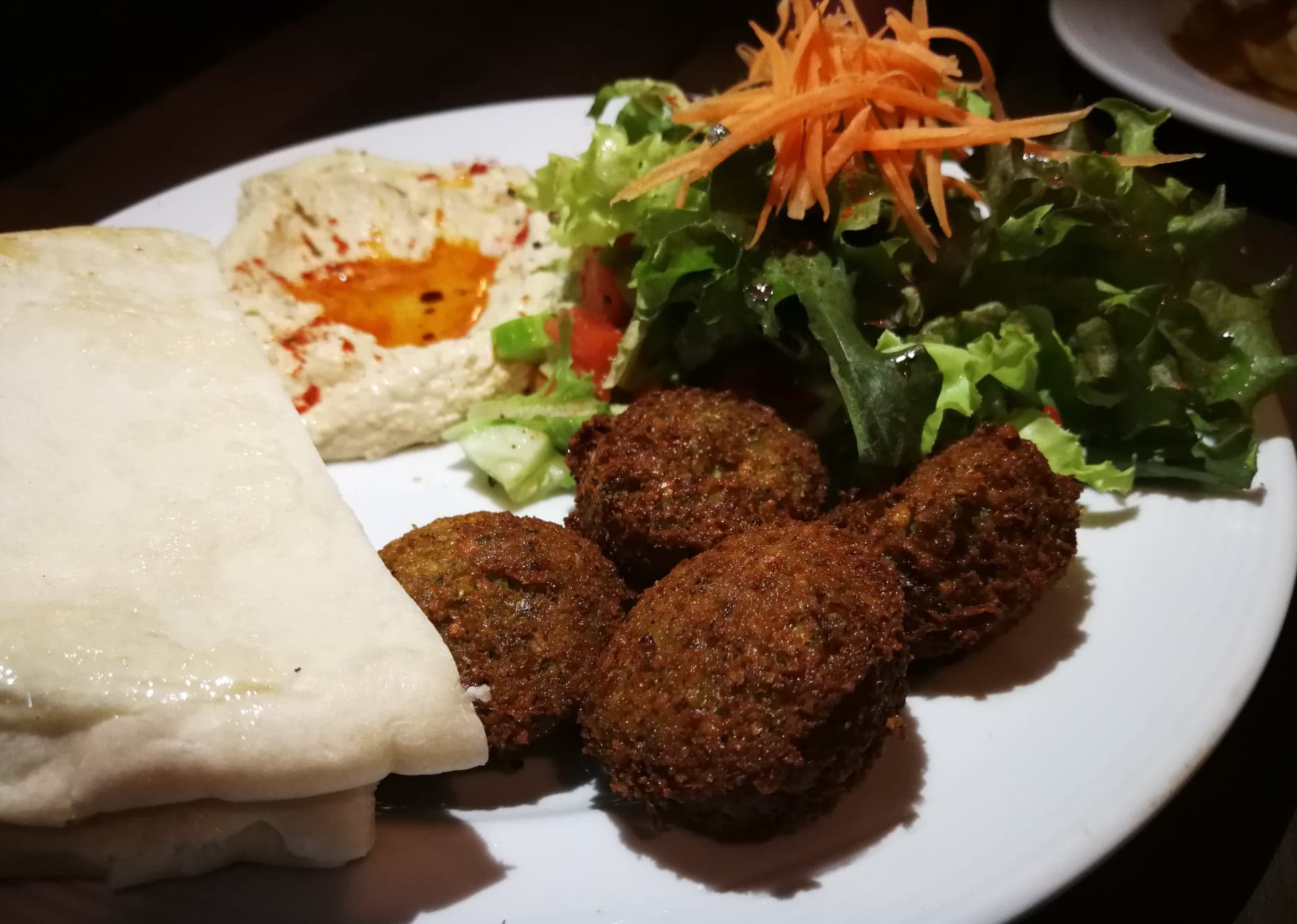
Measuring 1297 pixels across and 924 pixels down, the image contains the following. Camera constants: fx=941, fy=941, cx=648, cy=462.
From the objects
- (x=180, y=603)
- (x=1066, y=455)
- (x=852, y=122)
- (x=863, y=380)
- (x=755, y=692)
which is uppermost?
(x=852, y=122)

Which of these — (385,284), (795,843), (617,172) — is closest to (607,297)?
(617,172)

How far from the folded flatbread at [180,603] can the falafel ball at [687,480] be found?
70 centimetres

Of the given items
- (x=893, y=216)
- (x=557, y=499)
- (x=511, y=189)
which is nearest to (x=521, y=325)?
(x=557, y=499)

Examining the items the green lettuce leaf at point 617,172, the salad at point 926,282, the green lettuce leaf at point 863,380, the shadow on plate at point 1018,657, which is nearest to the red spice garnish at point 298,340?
the salad at point 926,282

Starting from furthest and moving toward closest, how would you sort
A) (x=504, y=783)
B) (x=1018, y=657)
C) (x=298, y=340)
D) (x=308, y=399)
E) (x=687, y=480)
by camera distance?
(x=298, y=340) → (x=308, y=399) → (x=687, y=480) → (x=1018, y=657) → (x=504, y=783)

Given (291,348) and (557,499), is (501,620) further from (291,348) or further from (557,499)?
(291,348)

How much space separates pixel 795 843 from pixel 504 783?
72cm

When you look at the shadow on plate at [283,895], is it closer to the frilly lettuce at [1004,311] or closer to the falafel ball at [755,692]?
the falafel ball at [755,692]

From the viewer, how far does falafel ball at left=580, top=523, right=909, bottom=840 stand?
73.9 inches

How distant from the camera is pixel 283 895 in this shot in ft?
6.19

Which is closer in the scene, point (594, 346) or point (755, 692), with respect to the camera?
point (755, 692)

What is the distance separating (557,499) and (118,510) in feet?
4.44

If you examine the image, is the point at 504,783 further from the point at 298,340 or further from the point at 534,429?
the point at 298,340

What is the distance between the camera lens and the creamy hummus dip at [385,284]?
133 inches
